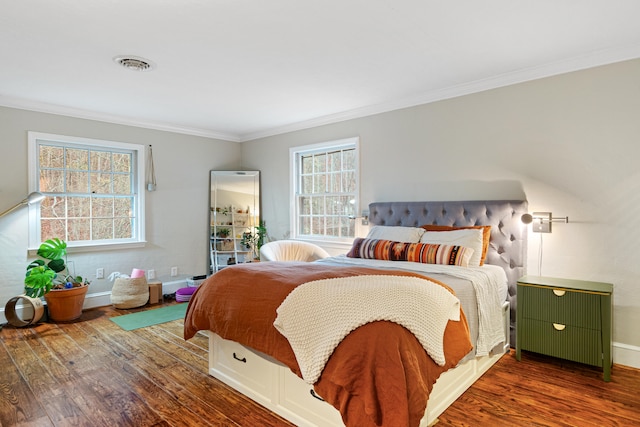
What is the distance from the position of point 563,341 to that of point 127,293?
176 inches

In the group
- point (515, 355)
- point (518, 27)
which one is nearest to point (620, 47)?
point (518, 27)

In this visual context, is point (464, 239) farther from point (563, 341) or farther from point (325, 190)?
point (325, 190)

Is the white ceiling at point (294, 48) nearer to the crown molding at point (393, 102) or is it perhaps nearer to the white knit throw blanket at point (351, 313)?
the crown molding at point (393, 102)

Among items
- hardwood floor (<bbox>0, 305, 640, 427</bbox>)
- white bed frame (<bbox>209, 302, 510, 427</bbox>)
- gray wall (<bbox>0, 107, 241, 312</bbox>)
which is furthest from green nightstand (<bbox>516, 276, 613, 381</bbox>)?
gray wall (<bbox>0, 107, 241, 312</bbox>)

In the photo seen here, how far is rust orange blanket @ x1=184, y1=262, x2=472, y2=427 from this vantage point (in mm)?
1503

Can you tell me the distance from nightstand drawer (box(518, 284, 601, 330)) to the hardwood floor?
1.28 feet

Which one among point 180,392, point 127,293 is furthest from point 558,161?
point 127,293

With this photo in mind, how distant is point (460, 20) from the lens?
2.37m

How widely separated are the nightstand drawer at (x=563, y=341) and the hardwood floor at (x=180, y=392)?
133 mm

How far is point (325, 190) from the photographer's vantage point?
505 cm

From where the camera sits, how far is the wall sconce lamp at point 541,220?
312 cm

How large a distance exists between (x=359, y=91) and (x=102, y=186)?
11.4 feet

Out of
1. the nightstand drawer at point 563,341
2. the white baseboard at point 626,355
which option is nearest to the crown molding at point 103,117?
the nightstand drawer at point 563,341

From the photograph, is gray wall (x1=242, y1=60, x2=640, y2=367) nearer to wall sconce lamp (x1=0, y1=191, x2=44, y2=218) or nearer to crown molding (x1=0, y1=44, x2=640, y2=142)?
crown molding (x1=0, y1=44, x2=640, y2=142)
